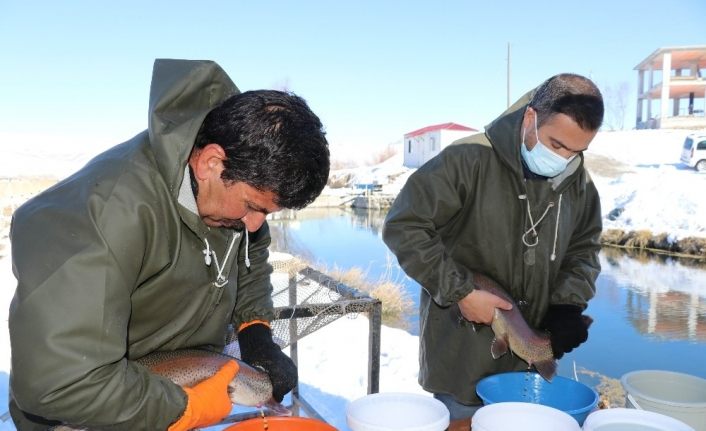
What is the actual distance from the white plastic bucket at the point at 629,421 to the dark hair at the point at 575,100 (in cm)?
130

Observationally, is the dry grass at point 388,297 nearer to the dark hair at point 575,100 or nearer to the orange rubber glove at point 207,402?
the dark hair at point 575,100

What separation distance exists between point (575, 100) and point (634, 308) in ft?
36.2

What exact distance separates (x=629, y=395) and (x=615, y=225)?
2007 centimetres

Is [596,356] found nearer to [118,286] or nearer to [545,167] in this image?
[545,167]

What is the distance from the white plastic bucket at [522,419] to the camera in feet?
5.38

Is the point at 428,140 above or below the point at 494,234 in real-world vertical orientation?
above

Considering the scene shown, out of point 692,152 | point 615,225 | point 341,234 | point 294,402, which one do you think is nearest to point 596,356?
point 294,402

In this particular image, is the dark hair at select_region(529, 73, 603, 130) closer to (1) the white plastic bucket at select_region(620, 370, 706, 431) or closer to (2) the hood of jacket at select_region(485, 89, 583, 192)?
(2) the hood of jacket at select_region(485, 89, 583, 192)

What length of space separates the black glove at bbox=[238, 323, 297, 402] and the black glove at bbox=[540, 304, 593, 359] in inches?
48.7

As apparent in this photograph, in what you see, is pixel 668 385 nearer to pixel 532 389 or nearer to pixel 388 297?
pixel 532 389

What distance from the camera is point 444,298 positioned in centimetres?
253

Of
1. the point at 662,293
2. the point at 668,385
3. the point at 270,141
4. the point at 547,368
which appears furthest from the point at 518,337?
the point at 662,293

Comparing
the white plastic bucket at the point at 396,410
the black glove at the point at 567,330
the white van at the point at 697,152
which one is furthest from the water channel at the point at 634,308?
the white van at the point at 697,152

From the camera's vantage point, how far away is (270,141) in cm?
150
